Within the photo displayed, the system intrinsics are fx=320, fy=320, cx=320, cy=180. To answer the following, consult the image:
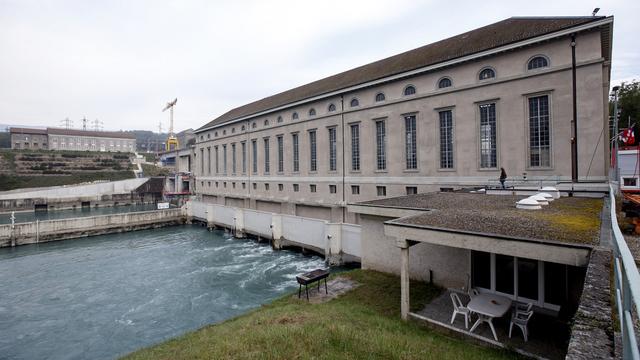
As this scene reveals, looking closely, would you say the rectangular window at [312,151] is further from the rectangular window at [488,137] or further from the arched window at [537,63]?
the arched window at [537,63]

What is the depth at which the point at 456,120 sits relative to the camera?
68.3ft

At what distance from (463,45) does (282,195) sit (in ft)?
70.3

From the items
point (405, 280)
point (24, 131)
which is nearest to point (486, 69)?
point (405, 280)

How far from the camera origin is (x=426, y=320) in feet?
25.6

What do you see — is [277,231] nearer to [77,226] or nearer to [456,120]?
[456,120]

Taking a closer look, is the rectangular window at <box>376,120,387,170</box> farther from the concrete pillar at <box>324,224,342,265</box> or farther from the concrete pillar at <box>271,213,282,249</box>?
the concrete pillar at <box>271,213,282,249</box>

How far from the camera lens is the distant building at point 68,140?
89812 millimetres

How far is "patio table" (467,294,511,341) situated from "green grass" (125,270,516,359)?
64 cm

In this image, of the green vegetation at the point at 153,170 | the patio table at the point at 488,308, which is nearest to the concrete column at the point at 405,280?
the patio table at the point at 488,308

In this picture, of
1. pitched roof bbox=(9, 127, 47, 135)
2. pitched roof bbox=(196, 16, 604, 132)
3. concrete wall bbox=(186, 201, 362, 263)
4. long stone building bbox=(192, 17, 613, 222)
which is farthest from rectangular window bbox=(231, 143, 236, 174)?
pitched roof bbox=(9, 127, 47, 135)

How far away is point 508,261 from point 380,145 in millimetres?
17544

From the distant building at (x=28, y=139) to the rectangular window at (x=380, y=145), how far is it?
10586 cm

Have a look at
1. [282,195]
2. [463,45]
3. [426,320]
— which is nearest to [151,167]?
[282,195]

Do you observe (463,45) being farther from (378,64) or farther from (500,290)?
(500,290)
